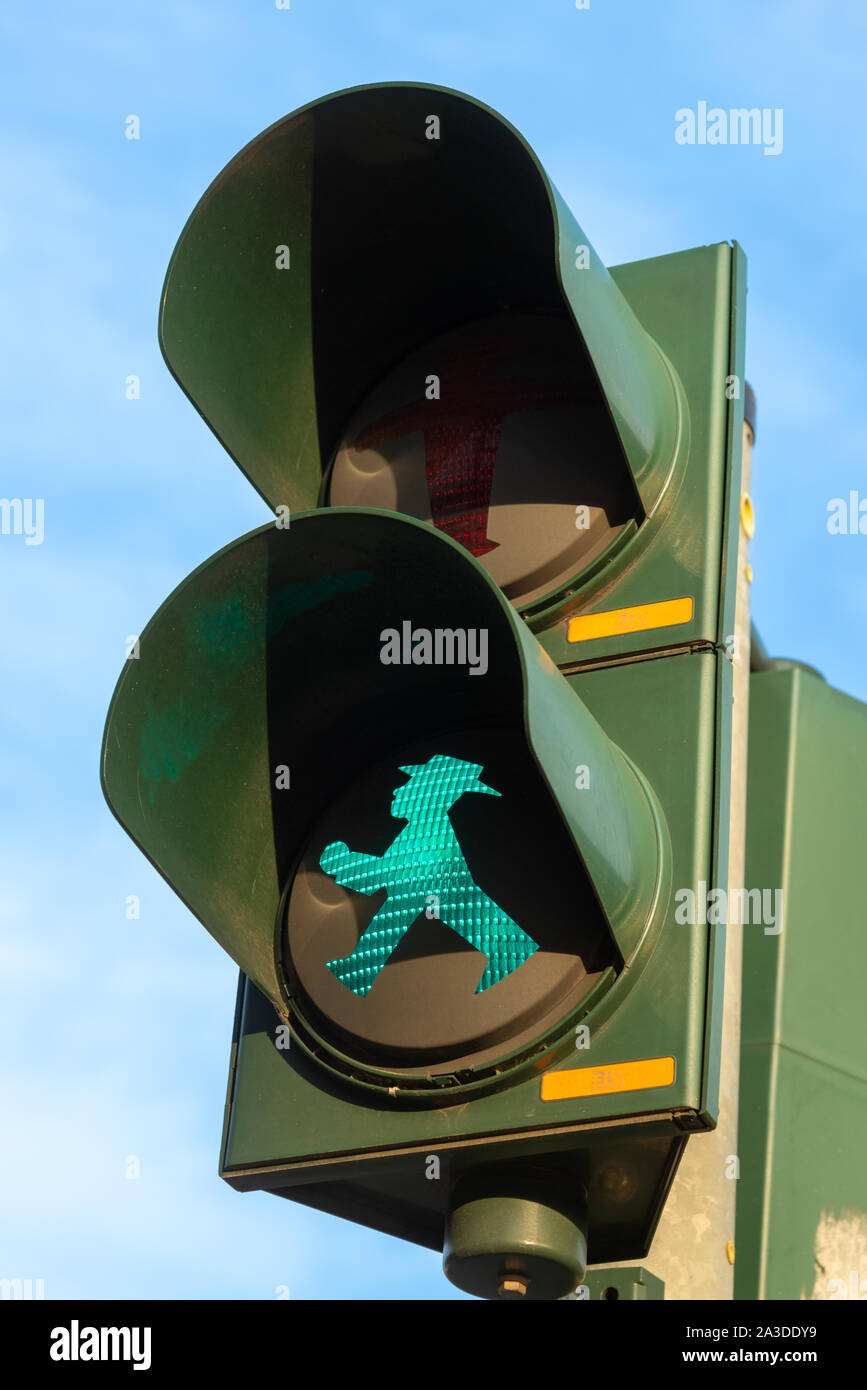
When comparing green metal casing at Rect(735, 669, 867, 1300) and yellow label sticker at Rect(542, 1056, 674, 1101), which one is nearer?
yellow label sticker at Rect(542, 1056, 674, 1101)

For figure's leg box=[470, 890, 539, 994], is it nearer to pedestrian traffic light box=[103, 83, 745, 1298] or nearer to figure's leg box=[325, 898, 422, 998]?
pedestrian traffic light box=[103, 83, 745, 1298]

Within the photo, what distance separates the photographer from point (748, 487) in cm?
393

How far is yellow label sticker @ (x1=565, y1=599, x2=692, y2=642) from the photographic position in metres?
3.53

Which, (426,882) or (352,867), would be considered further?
(352,867)

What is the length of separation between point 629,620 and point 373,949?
2.58 ft

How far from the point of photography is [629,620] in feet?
11.8

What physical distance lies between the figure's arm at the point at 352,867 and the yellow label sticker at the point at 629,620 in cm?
59

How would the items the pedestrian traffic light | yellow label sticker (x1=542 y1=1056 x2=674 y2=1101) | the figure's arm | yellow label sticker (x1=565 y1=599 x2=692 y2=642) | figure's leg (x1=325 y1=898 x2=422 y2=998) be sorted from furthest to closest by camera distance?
yellow label sticker (x1=565 y1=599 x2=692 y2=642) → the figure's arm → figure's leg (x1=325 y1=898 x2=422 y2=998) → the pedestrian traffic light → yellow label sticker (x1=542 y1=1056 x2=674 y2=1101)

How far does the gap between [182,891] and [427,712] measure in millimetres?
565

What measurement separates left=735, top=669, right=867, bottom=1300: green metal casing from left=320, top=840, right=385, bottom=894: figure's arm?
0.86 meters

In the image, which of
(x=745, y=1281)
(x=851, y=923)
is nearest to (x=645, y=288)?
(x=851, y=923)

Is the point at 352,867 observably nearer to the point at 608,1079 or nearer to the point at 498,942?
the point at 498,942

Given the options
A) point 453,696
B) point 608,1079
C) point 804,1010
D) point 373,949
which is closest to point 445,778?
point 453,696

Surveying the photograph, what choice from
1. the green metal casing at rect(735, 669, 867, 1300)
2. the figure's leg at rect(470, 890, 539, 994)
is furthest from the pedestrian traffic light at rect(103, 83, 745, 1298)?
the green metal casing at rect(735, 669, 867, 1300)
